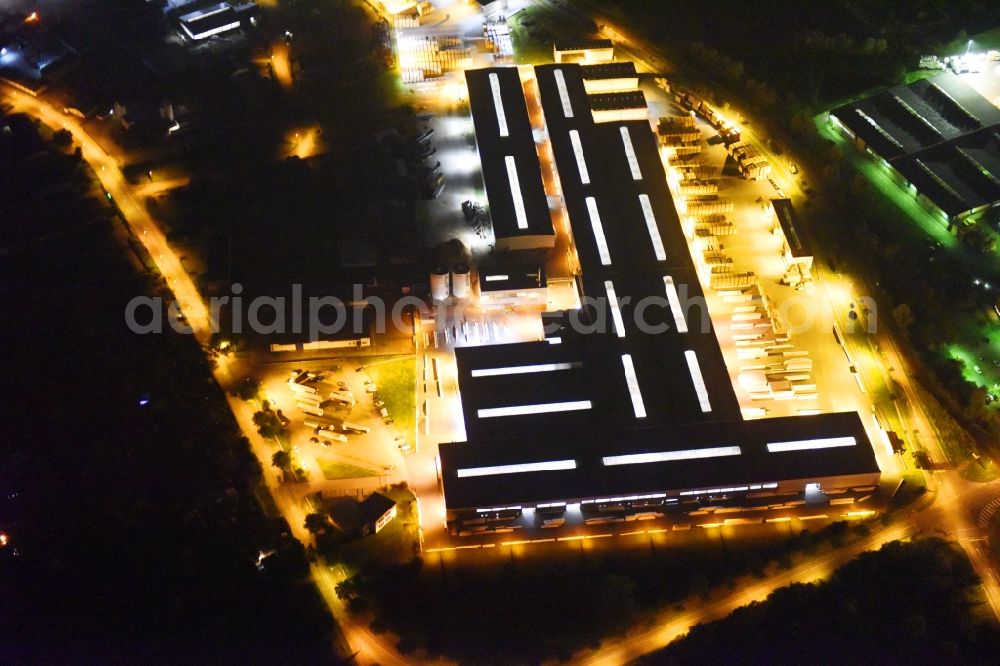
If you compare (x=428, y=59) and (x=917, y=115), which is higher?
(x=428, y=59)

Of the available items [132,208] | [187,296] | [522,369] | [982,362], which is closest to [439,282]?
[522,369]

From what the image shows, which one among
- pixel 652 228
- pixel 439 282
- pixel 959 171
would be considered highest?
pixel 959 171

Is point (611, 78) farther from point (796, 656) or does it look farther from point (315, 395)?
point (796, 656)

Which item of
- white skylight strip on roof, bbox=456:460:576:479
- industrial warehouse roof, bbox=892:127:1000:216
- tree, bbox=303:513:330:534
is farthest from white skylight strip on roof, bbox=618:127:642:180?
tree, bbox=303:513:330:534

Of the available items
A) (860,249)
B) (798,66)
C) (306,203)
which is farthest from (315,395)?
(798,66)

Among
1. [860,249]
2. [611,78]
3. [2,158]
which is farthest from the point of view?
[611,78]

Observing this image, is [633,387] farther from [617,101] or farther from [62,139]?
[62,139]
